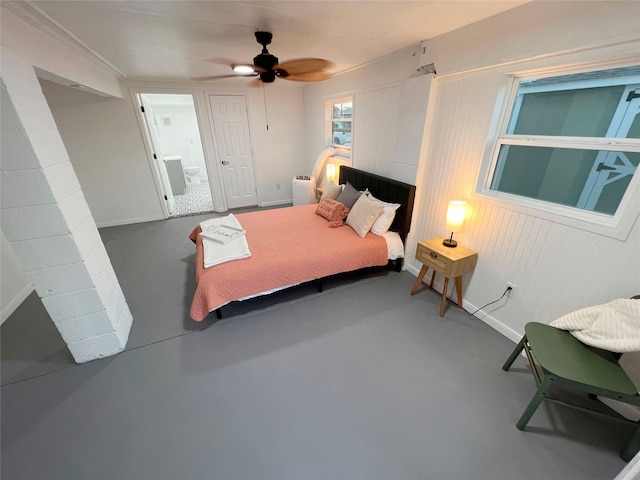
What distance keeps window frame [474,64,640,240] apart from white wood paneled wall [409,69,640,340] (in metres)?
0.04

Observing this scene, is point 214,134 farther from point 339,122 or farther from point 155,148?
point 339,122

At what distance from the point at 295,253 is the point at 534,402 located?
1.93 meters

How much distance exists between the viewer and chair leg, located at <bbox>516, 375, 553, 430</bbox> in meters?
1.35

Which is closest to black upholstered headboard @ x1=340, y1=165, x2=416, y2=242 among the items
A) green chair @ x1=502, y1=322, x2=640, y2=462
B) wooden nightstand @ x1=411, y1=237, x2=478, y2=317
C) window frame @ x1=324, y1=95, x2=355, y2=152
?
wooden nightstand @ x1=411, y1=237, x2=478, y2=317

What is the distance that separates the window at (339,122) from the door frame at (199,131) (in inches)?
85.5

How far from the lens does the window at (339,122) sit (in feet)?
13.2

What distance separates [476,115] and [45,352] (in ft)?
12.9

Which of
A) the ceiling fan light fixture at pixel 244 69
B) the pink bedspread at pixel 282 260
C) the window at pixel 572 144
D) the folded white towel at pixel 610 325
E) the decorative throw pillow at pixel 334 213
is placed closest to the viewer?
the folded white towel at pixel 610 325

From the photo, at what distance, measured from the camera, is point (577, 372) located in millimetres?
1337

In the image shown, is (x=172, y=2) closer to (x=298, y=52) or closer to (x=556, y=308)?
(x=298, y=52)

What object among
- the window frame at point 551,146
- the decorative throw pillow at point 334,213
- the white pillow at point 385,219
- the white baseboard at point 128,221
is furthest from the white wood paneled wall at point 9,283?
the window frame at point 551,146

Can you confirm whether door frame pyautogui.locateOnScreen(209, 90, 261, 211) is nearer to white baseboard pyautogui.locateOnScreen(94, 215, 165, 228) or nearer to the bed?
white baseboard pyautogui.locateOnScreen(94, 215, 165, 228)

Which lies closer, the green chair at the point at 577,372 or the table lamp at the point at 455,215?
the green chair at the point at 577,372

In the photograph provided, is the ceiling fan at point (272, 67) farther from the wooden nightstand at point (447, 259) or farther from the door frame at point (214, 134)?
the wooden nightstand at point (447, 259)
